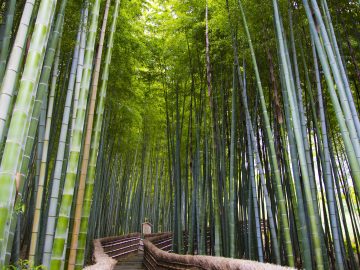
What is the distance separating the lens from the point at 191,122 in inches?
193

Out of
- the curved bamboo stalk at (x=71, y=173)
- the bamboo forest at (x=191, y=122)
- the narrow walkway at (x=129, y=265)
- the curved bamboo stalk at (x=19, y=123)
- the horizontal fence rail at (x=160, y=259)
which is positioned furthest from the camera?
the narrow walkway at (x=129, y=265)

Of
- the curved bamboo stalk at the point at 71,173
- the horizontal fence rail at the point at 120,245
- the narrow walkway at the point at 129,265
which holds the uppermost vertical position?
the curved bamboo stalk at the point at 71,173

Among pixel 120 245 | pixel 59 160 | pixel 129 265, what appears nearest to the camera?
pixel 59 160

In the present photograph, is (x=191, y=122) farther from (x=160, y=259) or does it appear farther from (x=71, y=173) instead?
(x=71, y=173)

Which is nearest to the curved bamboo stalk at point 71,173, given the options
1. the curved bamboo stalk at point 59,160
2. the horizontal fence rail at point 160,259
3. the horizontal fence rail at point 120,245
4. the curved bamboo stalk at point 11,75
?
the curved bamboo stalk at point 59,160

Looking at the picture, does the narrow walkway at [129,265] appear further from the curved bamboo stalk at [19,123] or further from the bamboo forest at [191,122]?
the curved bamboo stalk at [19,123]

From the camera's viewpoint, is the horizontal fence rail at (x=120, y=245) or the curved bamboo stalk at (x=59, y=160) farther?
the horizontal fence rail at (x=120, y=245)

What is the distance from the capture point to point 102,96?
240 centimetres

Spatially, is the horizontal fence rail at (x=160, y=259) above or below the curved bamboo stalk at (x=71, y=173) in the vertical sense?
below

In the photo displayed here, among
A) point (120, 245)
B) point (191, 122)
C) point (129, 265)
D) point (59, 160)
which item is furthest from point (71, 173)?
point (120, 245)

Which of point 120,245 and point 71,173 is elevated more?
point 71,173

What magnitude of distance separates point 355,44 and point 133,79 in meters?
3.85

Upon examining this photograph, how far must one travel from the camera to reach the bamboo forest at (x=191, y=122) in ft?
6.46

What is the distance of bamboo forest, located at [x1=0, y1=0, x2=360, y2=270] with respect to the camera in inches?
77.5
